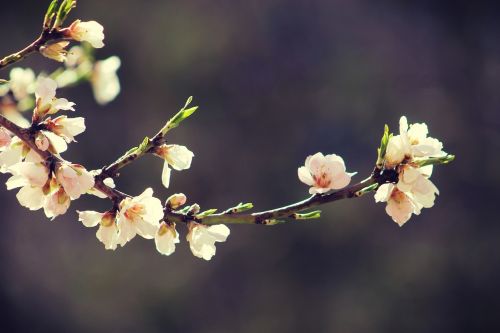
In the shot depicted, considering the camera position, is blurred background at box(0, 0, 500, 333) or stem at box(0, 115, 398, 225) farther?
blurred background at box(0, 0, 500, 333)

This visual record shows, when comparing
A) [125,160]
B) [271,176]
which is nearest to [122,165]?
[125,160]

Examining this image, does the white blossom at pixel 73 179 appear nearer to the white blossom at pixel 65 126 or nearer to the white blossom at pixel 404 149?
the white blossom at pixel 65 126

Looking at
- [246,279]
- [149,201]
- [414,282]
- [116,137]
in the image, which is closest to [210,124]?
[116,137]

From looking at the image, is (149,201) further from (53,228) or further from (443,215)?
(443,215)

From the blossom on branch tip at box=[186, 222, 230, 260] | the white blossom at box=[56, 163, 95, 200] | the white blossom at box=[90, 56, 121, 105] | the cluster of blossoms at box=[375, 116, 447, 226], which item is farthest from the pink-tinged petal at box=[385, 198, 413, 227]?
the white blossom at box=[90, 56, 121, 105]

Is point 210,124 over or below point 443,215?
over

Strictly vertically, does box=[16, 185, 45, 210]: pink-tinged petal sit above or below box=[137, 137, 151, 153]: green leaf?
below

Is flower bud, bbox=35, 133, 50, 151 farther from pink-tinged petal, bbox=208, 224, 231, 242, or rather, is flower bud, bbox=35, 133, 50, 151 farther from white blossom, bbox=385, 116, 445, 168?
white blossom, bbox=385, 116, 445, 168
